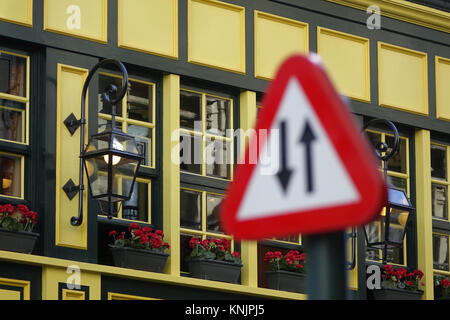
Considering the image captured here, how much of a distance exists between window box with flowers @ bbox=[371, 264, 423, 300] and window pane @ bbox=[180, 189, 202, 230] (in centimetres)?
238

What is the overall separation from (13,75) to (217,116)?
7.72ft

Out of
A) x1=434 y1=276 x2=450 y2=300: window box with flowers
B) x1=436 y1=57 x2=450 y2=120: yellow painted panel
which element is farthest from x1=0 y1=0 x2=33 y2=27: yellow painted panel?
x1=434 y1=276 x2=450 y2=300: window box with flowers

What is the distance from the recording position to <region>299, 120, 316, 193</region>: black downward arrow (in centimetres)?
315

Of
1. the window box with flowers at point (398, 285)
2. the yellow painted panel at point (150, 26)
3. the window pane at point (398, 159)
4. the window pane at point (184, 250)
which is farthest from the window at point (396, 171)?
the yellow painted panel at point (150, 26)

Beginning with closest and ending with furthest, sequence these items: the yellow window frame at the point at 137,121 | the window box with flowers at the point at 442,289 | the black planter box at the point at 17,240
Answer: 1. the black planter box at the point at 17,240
2. the yellow window frame at the point at 137,121
3. the window box with flowers at the point at 442,289

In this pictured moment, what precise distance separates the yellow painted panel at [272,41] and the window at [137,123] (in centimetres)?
135

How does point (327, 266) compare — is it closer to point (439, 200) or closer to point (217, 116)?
point (217, 116)


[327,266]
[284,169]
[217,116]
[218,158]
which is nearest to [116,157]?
[218,158]

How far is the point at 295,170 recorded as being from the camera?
3199 millimetres

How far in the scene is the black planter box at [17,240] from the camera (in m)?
9.84

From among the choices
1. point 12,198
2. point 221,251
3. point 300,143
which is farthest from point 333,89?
point 221,251

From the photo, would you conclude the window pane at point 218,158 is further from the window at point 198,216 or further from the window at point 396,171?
the window at point 396,171

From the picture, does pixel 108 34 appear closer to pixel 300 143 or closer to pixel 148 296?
pixel 148 296
